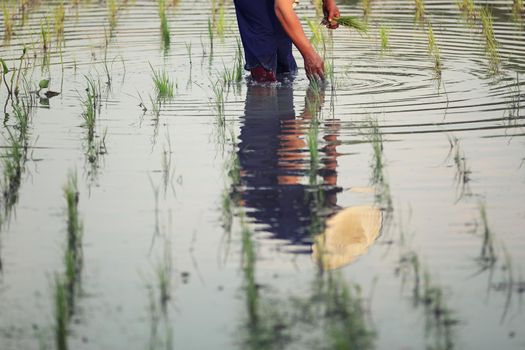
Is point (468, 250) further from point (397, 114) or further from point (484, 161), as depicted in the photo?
point (397, 114)

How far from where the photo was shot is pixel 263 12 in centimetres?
745

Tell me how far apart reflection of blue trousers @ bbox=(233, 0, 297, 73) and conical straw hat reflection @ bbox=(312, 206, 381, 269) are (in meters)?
3.12

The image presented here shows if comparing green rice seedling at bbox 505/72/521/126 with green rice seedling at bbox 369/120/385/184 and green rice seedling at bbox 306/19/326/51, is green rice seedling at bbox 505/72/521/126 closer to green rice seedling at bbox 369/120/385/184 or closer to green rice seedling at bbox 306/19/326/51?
green rice seedling at bbox 369/120/385/184

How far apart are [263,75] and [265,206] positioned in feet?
10.2

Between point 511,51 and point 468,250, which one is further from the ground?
point 511,51

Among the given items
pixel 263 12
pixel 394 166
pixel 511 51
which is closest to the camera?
pixel 394 166

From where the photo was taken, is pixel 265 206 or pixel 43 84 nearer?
pixel 265 206

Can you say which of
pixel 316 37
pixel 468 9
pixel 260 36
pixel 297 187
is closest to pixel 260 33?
pixel 260 36

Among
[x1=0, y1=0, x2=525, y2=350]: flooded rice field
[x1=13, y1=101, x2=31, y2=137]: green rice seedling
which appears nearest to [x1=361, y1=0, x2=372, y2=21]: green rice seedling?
[x1=0, y1=0, x2=525, y2=350]: flooded rice field

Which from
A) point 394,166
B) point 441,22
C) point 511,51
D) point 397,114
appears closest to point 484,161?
point 394,166


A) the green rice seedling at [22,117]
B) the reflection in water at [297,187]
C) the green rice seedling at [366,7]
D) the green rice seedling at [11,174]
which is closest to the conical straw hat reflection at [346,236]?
the reflection in water at [297,187]

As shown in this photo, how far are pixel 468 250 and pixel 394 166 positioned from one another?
122 cm

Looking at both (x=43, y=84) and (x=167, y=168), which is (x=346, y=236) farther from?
(x=43, y=84)

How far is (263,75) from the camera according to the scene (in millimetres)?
7605
